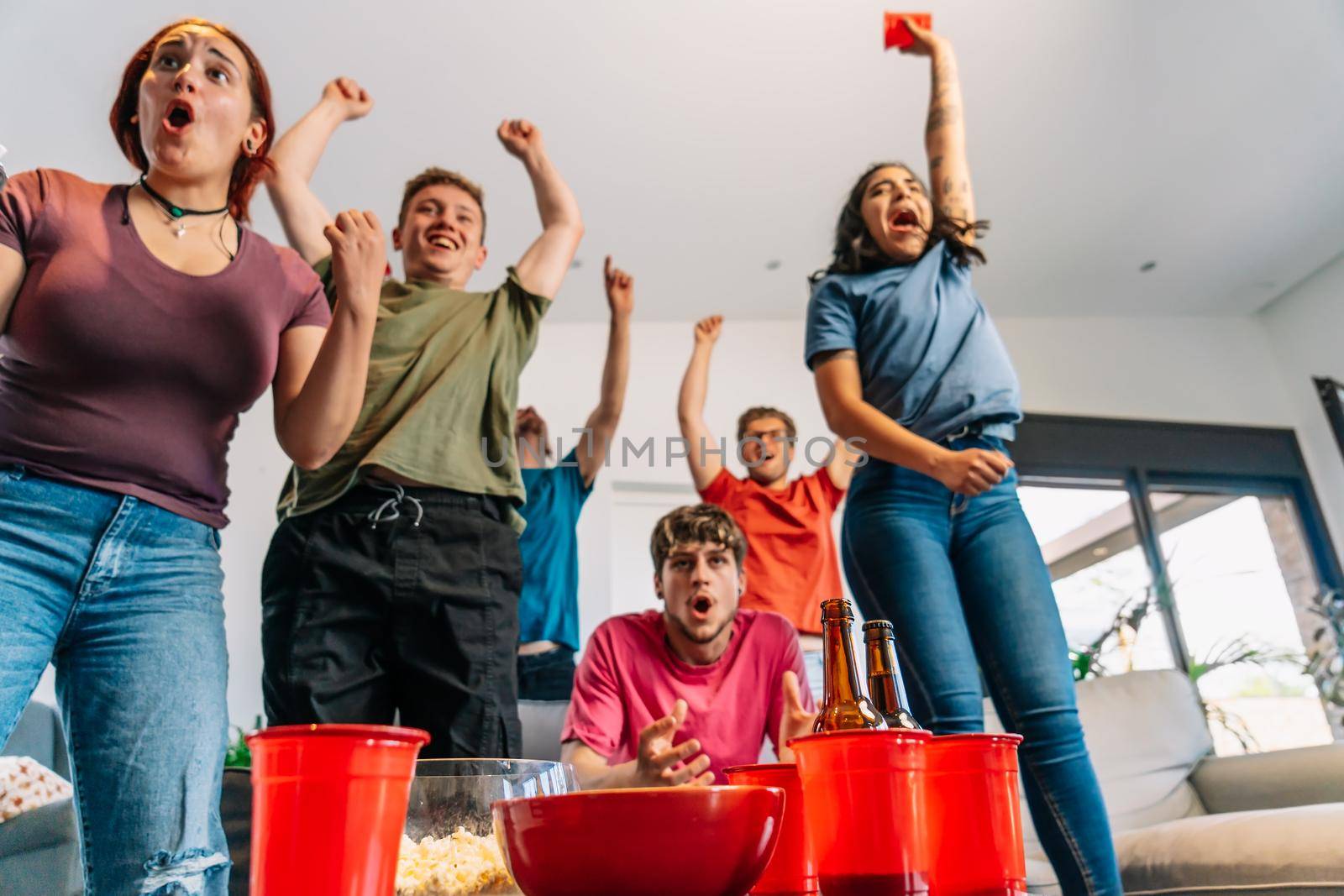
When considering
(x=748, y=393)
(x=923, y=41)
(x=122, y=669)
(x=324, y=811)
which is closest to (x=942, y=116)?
(x=923, y=41)

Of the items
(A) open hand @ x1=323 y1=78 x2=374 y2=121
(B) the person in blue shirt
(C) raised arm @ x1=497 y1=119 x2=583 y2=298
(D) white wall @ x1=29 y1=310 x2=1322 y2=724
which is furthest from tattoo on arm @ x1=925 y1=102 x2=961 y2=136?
(D) white wall @ x1=29 y1=310 x2=1322 y2=724

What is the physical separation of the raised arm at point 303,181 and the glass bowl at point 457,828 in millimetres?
1120

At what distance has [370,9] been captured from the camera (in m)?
2.83

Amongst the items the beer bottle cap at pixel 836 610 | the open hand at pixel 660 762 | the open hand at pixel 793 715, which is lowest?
the open hand at pixel 660 762

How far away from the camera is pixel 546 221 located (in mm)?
1712

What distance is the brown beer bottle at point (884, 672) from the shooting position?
0.70 m

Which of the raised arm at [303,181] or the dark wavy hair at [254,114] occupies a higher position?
the raised arm at [303,181]

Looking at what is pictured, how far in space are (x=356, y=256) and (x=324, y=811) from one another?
500mm

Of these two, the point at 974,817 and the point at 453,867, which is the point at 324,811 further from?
the point at 974,817

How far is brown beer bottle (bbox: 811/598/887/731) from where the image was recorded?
671 millimetres

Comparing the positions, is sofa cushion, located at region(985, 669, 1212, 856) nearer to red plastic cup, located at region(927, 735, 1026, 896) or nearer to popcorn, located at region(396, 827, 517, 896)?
red plastic cup, located at region(927, 735, 1026, 896)

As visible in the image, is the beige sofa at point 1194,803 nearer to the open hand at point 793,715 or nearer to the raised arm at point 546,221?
the open hand at point 793,715

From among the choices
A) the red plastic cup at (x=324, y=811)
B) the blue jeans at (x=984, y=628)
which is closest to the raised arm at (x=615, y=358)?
the blue jeans at (x=984, y=628)

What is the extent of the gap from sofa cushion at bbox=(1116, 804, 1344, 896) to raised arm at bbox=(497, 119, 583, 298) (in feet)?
5.05
